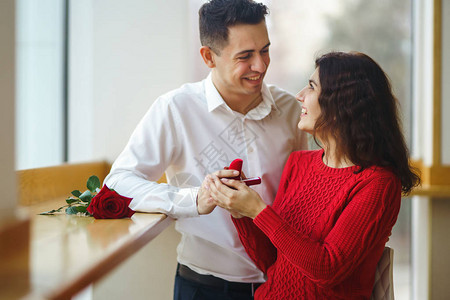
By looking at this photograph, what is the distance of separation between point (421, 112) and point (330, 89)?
6.02 ft

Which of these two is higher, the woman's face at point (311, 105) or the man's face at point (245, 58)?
the man's face at point (245, 58)

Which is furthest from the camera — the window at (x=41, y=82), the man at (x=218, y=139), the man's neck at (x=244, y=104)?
the window at (x=41, y=82)

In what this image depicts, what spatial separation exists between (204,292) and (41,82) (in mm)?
1572

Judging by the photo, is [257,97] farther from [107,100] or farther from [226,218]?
[107,100]

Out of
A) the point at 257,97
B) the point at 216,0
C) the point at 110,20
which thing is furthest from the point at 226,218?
the point at 110,20

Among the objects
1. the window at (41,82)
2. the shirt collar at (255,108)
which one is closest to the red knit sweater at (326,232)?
the shirt collar at (255,108)

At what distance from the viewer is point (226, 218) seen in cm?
177

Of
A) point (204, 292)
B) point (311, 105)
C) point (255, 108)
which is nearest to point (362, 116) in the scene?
point (311, 105)

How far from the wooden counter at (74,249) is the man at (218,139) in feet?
0.96

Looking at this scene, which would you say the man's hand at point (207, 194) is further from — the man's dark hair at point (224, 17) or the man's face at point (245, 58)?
the man's dark hair at point (224, 17)

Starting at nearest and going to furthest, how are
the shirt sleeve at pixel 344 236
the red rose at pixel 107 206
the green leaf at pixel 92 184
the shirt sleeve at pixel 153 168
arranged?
the shirt sleeve at pixel 344 236 < the red rose at pixel 107 206 < the shirt sleeve at pixel 153 168 < the green leaf at pixel 92 184

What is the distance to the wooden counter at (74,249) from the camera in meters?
0.75

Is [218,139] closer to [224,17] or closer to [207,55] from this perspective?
[207,55]

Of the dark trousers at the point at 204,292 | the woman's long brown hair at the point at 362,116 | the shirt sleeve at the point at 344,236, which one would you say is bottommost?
the dark trousers at the point at 204,292
